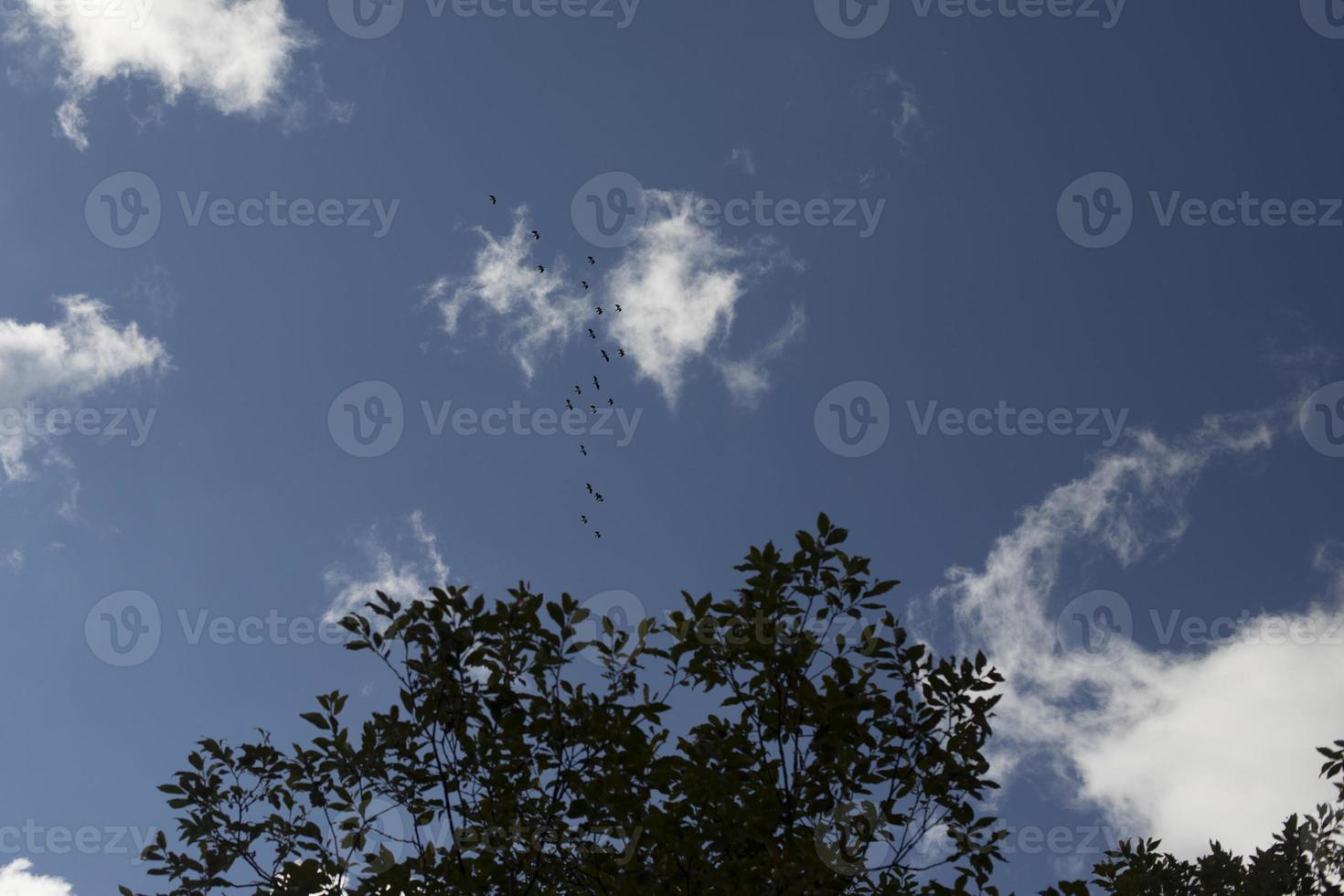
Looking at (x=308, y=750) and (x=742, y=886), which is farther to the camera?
(x=308, y=750)

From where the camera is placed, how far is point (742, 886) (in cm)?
748

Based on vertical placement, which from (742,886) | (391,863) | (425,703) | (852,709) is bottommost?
(742,886)

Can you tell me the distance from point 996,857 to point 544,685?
4.24 metres

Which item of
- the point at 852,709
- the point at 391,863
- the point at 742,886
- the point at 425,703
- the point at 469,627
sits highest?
the point at 469,627

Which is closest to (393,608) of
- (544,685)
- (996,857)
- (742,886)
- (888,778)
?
(544,685)

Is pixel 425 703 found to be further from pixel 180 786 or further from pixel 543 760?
pixel 180 786

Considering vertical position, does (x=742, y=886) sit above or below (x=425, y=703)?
below

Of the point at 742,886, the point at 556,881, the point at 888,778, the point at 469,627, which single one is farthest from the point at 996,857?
the point at 469,627

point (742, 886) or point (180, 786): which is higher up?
point (180, 786)

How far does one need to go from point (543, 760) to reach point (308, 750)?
2.20 metres

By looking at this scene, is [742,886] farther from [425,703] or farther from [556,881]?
[425,703]

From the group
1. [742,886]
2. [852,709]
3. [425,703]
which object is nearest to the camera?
[742,886]

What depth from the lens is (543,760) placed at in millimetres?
8594

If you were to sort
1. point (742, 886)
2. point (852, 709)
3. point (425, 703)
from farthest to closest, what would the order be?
point (425, 703) → point (852, 709) → point (742, 886)
